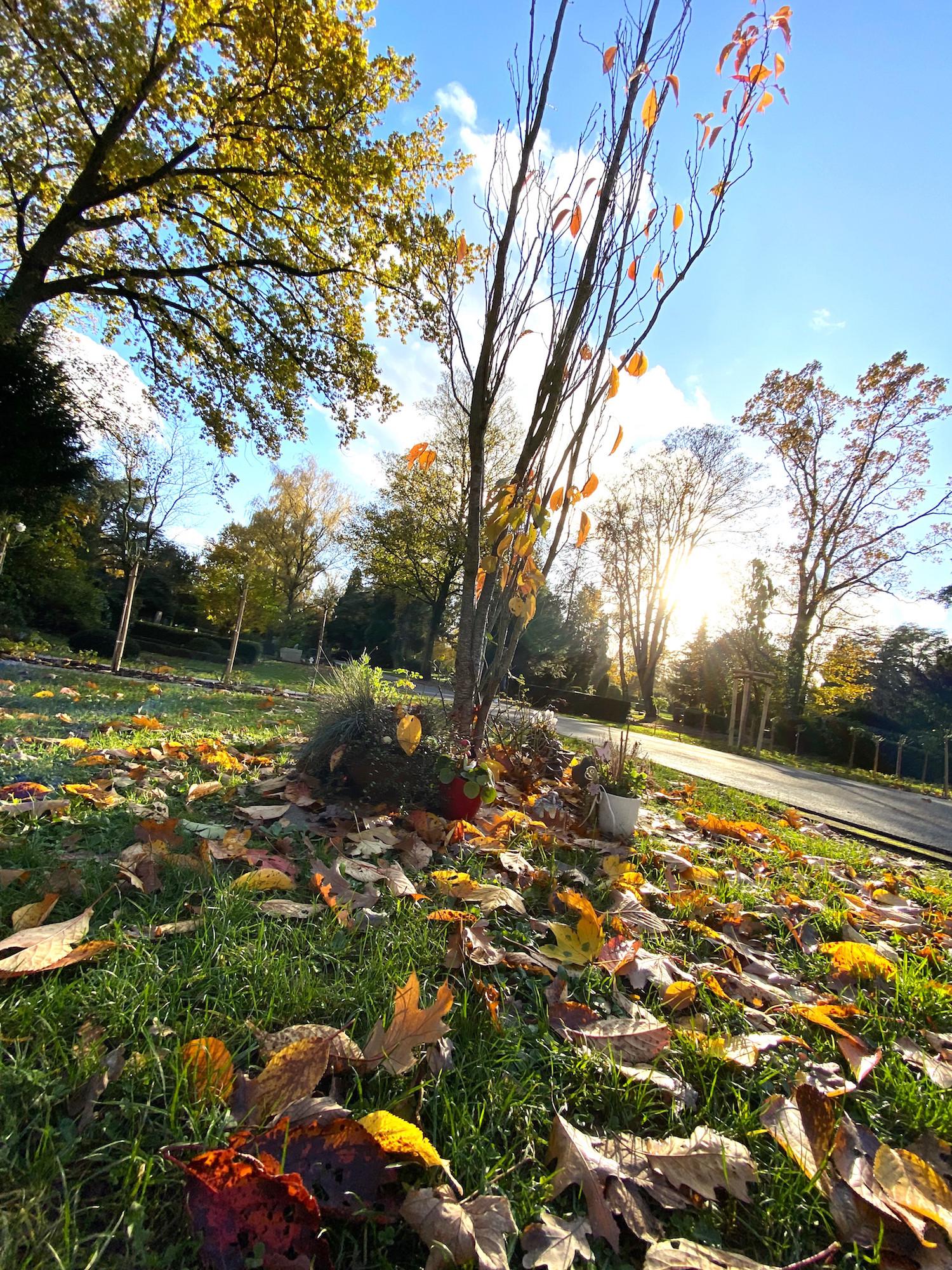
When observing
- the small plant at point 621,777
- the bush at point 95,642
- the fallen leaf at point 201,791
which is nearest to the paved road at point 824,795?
the small plant at point 621,777

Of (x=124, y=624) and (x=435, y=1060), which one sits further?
(x=124, y=624)

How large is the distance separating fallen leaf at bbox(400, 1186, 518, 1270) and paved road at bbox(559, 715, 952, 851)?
5.31m

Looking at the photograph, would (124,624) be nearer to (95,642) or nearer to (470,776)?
(95,642)

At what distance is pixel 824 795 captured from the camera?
7.14 meters

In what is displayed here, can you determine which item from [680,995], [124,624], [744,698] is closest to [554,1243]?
[680,995]

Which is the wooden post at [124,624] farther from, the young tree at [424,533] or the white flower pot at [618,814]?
the young tree at [424,533]

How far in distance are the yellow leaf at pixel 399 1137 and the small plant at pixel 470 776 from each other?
1768mm

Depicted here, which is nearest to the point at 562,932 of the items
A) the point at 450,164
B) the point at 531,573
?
the point at 531,573

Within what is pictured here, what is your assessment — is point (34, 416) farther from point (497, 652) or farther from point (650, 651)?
point (650, 651)

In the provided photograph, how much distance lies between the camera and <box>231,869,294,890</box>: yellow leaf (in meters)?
1.61

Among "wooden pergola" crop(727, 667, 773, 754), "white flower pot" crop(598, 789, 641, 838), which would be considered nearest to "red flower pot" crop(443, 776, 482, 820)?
"white flower pot" crop(598, 789, 641, 838)

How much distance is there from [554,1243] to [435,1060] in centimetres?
35

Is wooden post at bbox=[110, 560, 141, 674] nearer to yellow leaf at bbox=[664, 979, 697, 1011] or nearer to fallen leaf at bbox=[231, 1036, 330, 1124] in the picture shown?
fallen leaf at bbox=[231, 1036, 330, 1124]

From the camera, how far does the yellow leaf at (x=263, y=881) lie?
1.61m
